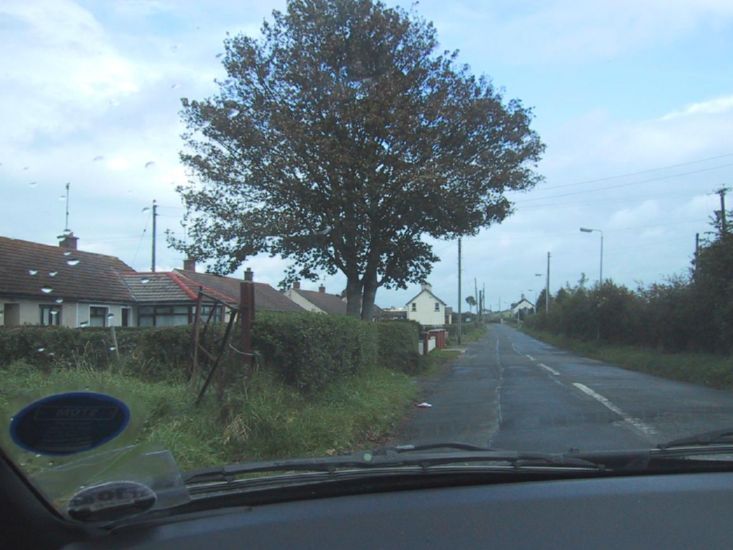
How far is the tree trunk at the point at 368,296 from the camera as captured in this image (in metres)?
23.5

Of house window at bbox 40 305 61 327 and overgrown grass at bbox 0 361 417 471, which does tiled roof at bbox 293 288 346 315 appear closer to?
house window at bbox 40 305 61 327

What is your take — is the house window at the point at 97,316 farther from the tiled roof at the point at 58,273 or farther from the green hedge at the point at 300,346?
the green hedge at the point at 300,346

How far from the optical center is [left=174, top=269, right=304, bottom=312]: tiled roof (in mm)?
34394

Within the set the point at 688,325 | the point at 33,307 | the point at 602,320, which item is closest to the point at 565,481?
the point at 33,307

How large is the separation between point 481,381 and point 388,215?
596cm

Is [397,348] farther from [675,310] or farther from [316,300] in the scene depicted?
[316,300]

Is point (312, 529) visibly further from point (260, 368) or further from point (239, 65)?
point (239, 65)

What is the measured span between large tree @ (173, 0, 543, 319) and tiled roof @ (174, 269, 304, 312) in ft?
22.2

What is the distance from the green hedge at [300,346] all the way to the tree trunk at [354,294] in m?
10.1

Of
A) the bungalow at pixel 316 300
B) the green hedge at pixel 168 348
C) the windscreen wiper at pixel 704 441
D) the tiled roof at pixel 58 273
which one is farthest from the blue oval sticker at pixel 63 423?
the bungalow at pixel 316 300

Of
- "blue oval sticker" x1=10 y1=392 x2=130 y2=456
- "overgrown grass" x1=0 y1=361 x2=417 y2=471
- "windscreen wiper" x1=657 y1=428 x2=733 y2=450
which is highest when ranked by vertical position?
"blue oval sticker" x1=10 y1=392 x2=130 y2=456

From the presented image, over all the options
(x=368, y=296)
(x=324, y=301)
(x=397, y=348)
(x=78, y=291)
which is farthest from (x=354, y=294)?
(x=324, y=301)

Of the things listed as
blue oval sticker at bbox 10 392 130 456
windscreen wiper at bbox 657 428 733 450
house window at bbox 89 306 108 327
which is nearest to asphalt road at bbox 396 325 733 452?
windscreen wiper at bbox 657 428 733 450

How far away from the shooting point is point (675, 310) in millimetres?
24938
